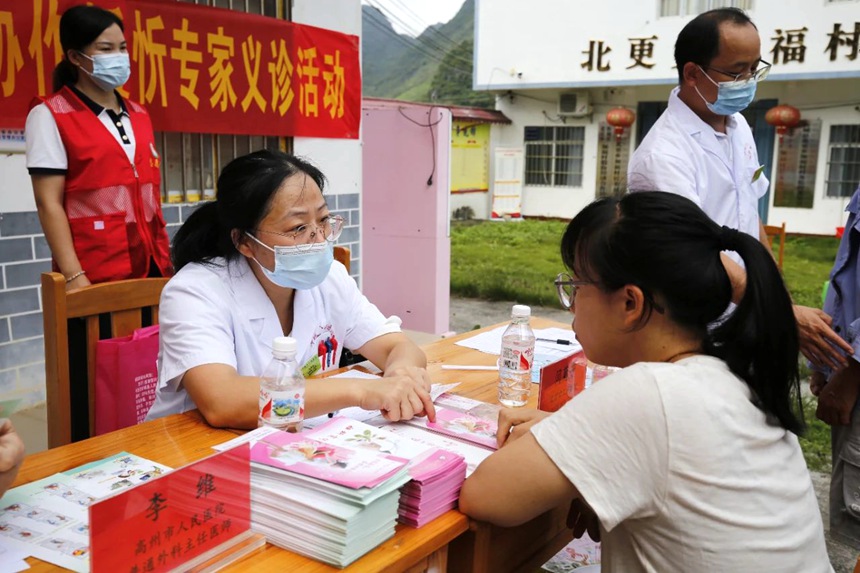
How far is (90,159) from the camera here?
2.51 meters

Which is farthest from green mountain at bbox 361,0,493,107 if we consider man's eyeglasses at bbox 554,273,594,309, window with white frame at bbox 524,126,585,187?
man's eyeglasses at bbox 554,273,594,309

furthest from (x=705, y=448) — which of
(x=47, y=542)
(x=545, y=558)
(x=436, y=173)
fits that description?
(x=436, y=173)

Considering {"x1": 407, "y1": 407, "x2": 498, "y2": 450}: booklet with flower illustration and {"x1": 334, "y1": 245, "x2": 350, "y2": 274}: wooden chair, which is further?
{"x1": 334, "y1": 245, "x2": 350, "y2": 274}: wooden chair

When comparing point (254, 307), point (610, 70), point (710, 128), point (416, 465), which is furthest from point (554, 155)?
point (416, 465)

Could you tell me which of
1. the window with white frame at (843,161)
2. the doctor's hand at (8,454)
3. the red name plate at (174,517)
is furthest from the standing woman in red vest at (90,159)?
the window with white frame at (843,161)

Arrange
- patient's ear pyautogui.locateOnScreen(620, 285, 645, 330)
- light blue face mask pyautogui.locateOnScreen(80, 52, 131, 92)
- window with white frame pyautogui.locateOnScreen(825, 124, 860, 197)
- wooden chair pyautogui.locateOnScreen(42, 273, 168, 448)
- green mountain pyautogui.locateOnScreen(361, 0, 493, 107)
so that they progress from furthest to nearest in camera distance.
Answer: green mountain pyautogui.locateOnScreen(361, 0, 493, 107) → window with white frame pyautogui.locateOnScreen(825, 124, 860, 197) → light blue face mask pyautogui.locateOnScreen(80, 52, 131, 92) → wooden chair pyautogui.locateOnScreen(42, 273, 168, 448) → patient's ear pyautogui.locateOnScreen(620, 285, 645, 330)

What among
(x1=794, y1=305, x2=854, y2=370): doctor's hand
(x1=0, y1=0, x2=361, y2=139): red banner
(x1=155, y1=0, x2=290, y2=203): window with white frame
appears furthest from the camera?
(x1=155, y1=0, x2=290, y2=203): window with white frame

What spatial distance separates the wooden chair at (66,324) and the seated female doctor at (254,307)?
0.72 ft

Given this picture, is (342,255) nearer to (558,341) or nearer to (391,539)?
(558,341)

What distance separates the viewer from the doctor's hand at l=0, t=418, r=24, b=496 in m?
1.07

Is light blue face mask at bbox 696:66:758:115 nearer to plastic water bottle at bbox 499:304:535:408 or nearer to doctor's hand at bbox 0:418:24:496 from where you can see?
plastic water bottle at bbox 499:304:535:408

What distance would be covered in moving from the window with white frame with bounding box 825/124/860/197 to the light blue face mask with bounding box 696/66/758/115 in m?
9.93

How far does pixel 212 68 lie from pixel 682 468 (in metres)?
3.34

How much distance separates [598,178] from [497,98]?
263 cm
